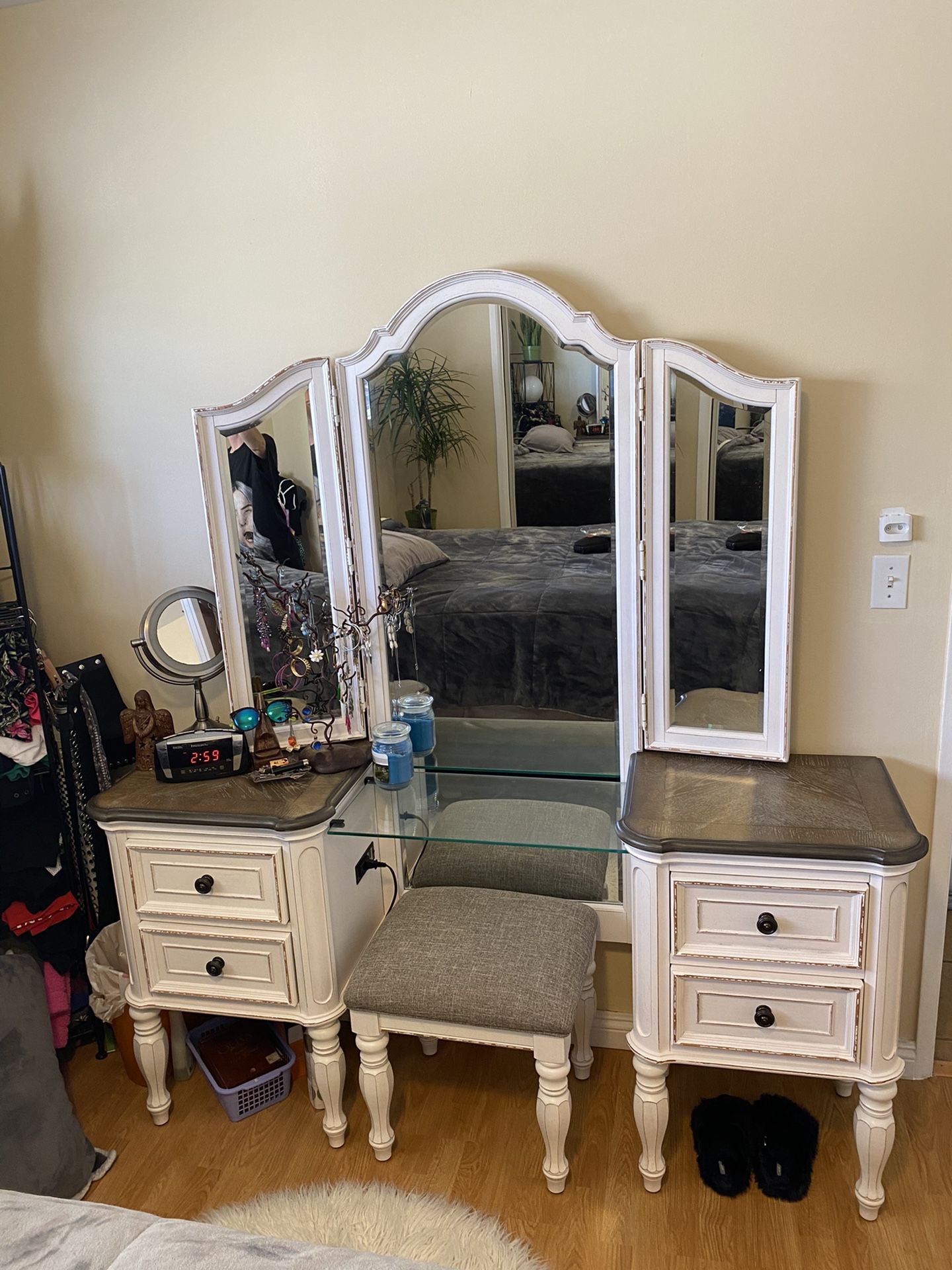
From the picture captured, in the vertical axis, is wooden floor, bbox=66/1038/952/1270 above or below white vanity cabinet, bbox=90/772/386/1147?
below

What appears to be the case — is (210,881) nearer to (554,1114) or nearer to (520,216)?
(554,1114)

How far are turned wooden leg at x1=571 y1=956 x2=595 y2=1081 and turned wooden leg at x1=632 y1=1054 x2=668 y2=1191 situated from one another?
306mm

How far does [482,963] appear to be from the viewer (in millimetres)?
1922

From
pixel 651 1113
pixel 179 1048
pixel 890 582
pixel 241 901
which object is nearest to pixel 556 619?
pixel 890 582

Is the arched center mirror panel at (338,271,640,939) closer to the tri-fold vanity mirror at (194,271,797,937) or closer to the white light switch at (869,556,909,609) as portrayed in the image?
the tri-fold vanity mirror at (194,271,797,937)

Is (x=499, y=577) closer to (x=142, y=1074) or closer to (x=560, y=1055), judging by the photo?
(x=560, y=1055)

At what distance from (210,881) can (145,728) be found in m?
0.43

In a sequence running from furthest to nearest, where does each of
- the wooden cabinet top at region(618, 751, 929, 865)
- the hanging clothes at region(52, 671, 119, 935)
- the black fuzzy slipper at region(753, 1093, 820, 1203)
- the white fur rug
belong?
1. the hanging clothes at region(52, 671, 119, 935)
2. the black fuzzy slipper at region(753, 1093, 820, 1203)
3. the white fur rug
4. the wooden cabinet top at region(618, 751, 929, 865)

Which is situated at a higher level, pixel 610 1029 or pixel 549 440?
pixel 549 440

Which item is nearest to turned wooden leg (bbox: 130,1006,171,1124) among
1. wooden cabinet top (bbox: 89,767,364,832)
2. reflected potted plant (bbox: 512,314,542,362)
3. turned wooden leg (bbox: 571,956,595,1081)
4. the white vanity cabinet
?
the white vanity cabinet

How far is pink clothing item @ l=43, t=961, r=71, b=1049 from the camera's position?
233 cm

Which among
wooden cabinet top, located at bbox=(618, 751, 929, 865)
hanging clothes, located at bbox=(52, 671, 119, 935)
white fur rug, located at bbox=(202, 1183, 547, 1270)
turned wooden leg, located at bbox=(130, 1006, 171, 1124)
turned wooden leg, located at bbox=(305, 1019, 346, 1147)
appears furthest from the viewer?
hanging clothes, located at bbox=(52, 671, 119, 935)

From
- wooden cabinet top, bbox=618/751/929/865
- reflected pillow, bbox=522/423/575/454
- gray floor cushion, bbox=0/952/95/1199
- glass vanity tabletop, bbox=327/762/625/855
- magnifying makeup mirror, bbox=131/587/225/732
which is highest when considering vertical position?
reflected pillow, bbox=522/423/575/454

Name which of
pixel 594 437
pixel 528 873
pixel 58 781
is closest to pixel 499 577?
pixel 594 437
